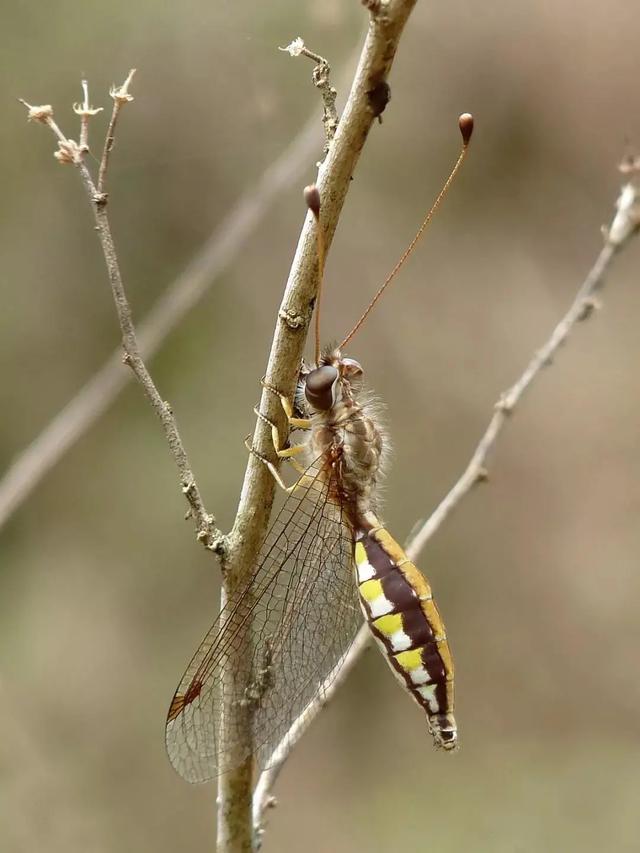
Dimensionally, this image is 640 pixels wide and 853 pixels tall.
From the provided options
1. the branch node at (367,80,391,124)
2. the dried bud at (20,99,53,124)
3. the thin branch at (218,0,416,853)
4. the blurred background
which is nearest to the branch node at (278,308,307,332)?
the thin branch at (218,0,416,853)

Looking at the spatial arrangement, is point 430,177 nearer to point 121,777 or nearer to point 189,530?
point 189,530

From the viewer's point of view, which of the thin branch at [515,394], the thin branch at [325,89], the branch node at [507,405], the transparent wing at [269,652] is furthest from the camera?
the branch node at [507,405]

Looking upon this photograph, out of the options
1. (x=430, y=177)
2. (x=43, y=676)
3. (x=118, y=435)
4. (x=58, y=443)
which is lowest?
(x=58, y=443)

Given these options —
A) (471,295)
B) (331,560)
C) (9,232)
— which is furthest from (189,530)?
(331,560)

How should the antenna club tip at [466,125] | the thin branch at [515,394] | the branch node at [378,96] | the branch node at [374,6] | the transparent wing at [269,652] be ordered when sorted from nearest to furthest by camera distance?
the branch node at [374,6] < the branch node at [378,96] < the antenna club tip at [466,125] < the transparent wing at [269,652] < the thin branch at [515,394]

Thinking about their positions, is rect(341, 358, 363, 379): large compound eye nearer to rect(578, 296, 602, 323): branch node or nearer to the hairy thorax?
the hairy thorax

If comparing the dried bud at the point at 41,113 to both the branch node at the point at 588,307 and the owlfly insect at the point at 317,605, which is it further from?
the branch node at the point at 588,307

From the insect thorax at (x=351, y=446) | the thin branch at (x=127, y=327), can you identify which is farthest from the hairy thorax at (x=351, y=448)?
the thin branch at (x=127, y=327)
